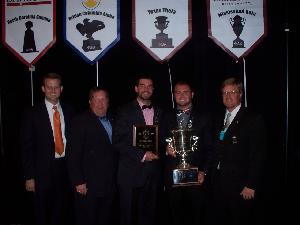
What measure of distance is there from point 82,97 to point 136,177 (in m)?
1.48

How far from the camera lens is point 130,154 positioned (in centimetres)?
272

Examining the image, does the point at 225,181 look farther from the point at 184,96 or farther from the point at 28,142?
the point at 28,142

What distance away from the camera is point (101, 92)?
2797mm

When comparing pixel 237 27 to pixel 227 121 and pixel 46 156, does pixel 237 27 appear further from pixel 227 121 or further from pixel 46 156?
pixel 46 156

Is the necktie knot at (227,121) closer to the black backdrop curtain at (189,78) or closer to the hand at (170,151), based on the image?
the hand at (170,151)

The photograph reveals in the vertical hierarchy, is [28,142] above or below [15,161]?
above

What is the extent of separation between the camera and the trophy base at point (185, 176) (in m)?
2.61

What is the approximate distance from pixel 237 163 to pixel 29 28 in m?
2.81

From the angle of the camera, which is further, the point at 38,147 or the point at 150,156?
the point at 38,147

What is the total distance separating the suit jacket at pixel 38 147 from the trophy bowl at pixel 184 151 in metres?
0.93

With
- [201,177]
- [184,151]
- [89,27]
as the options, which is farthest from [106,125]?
[89,27]

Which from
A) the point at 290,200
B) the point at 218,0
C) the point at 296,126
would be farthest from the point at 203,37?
the point at 290,200

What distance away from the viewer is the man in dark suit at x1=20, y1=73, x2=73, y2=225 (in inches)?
110

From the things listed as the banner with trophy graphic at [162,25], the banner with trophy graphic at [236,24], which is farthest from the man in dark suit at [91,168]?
the banner with trophy graphic at [236,24]
